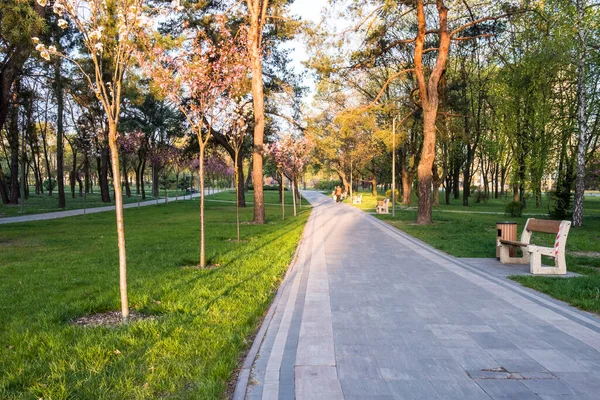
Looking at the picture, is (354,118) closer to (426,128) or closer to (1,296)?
(426,128)

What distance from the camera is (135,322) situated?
16.2 feet

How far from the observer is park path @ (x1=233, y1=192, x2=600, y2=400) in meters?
3.37

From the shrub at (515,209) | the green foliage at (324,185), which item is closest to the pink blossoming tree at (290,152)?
the shrub at (515,209)

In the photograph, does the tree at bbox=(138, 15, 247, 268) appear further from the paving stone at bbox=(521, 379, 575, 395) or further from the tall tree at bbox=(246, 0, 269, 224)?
the paving stone at bbox=(521, 379, 575, 395)

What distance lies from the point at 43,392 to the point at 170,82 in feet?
23.7

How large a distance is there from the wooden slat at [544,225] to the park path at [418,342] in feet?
5.67

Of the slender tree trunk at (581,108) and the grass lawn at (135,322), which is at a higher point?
the slender tree trunk at (581,108)

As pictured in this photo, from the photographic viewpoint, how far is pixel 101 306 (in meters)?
5.73

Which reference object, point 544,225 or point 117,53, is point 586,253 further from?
point 117,53

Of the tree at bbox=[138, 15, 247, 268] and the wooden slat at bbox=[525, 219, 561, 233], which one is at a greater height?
the tree at bbox=[138, 15, 247, 268]

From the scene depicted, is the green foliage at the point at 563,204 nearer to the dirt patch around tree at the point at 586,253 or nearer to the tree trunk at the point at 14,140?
the dirt patch around tree at the point at 586,253

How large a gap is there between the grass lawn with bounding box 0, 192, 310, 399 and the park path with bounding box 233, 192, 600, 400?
1.30ft

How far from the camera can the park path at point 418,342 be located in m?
3.37

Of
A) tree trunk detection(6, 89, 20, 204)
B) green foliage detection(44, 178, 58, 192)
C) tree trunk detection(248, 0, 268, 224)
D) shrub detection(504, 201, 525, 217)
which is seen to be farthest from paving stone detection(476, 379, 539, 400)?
green foliage detection(44, 178, 58, 192)
